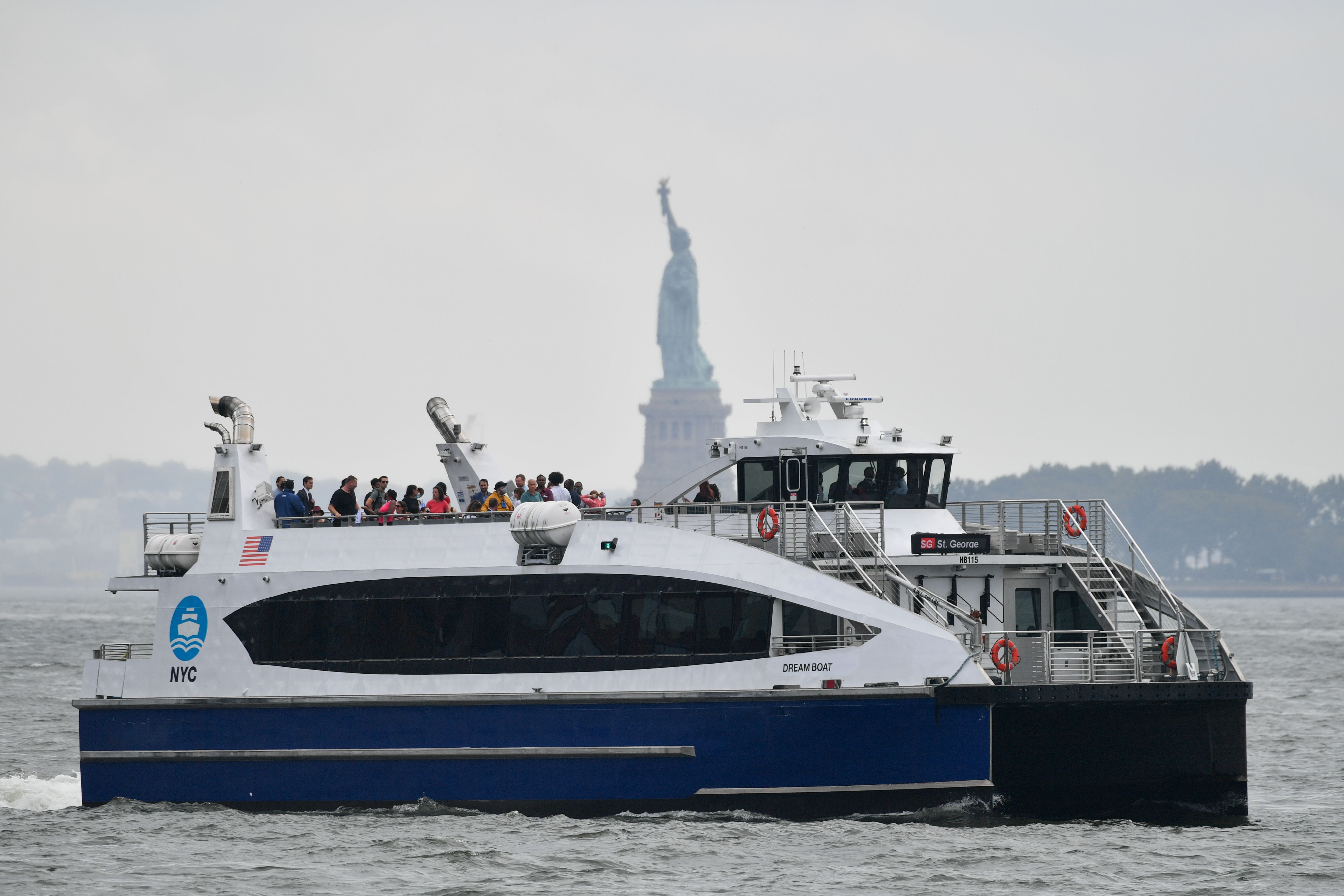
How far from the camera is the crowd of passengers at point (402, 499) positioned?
23.1 m

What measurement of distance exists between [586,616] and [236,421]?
602cm

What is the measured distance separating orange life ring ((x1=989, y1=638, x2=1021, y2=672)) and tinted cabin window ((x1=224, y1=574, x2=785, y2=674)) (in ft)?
5.82

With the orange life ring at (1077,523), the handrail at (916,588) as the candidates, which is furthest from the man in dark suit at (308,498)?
the orange life ring at (1077,523)

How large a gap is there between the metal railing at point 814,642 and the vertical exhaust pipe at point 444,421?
707cm

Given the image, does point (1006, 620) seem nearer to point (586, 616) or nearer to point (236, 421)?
point (586, 616)

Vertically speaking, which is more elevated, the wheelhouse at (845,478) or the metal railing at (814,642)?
the wheelhouse at (845,478)

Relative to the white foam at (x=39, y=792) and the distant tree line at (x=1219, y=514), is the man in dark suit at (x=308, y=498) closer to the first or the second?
the white foam at (x=39, y=792)

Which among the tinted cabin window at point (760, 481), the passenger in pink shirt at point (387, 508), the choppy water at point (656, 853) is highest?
the tinted cabin window at point (760, 481)

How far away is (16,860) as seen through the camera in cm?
2006

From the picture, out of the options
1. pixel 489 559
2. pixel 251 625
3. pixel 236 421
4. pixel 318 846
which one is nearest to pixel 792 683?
pixel 489 559

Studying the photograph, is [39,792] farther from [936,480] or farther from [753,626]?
[936,480]

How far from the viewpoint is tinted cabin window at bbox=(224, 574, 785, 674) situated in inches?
810

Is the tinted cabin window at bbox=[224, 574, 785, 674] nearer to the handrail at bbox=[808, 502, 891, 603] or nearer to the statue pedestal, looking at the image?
the handrail at bbox=[808, 502, 891, 603]

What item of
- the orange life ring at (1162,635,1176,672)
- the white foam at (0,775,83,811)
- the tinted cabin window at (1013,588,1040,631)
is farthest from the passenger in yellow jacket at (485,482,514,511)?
the orange life ring at (1162,635,1176,672)
